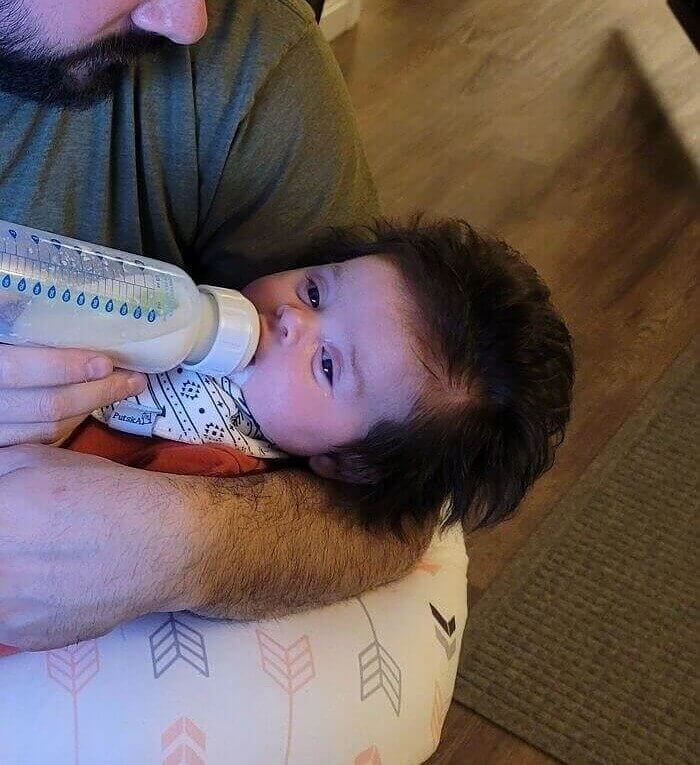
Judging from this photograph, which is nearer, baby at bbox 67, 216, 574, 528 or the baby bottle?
the baby bottle

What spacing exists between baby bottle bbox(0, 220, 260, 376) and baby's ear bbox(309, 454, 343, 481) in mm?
168

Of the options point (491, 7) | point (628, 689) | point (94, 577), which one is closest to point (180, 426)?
point (94, 577)

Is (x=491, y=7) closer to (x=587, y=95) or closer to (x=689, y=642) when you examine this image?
(x=587, y=95)

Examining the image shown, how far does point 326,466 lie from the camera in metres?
1.12

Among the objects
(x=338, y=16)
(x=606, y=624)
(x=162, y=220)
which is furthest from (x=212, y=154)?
(x=338, y=16)

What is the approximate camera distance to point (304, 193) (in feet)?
3.85

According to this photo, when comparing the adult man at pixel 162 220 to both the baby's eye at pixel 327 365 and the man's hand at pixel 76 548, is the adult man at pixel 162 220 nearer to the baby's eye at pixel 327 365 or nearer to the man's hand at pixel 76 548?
the man's hand at pixel 76 548

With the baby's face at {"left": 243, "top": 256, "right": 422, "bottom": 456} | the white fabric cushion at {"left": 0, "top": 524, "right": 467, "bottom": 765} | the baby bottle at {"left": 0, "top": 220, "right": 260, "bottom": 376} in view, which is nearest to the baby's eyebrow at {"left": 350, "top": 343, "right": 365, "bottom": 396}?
the baby's face at {"left": 243, "top": 256, "right": 422, "bottom": 456}

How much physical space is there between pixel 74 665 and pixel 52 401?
11.4 inches

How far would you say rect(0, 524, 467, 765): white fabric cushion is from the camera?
948 millimetres

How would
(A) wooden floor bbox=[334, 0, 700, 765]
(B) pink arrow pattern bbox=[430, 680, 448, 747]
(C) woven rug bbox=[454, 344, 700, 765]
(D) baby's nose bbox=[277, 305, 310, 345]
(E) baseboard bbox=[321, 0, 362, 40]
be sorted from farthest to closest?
(E) baseboard bbox=[321, 0, 362, 40], (A) wooden floor bbox=[334, 0, 700, 765], (C) woven rug bbox=[454, 344, 700, 765], (B) pink arrow pattern bbox=[430, 680, 448, 747], (D) baby's nose bbox=[277, 305, 310, 345]

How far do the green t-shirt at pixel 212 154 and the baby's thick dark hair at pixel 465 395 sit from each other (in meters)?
0.11

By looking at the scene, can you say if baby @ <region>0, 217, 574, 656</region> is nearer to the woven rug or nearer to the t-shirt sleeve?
the t-shirt sleeve

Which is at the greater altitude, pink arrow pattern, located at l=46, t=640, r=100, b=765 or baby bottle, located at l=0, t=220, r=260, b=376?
baby bottle, located at l=0, t=220, r=260, b=376
